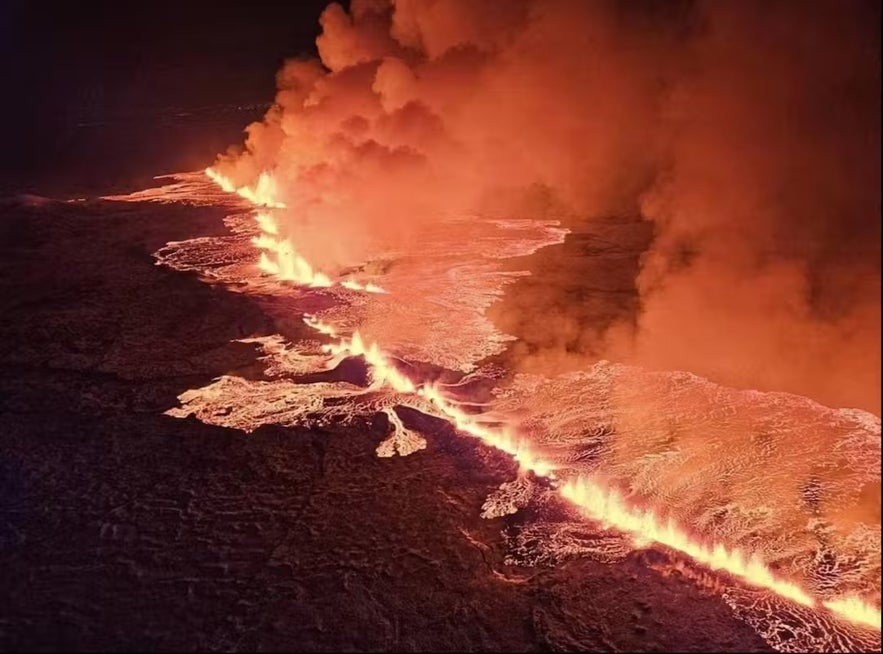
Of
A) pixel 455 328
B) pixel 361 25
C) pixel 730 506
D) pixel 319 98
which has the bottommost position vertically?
pixel 730 506

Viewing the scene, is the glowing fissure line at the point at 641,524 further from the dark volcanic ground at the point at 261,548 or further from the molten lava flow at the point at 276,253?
the molten lava flow at the point at 276,253

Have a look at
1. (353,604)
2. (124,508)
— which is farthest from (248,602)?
(124,508)

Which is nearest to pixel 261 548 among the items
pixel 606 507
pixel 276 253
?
pixel 606 507

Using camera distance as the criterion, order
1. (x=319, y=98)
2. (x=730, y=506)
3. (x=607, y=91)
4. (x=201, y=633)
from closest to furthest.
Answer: (x=201, y=633) → (x=730, y=506) → (x=607, y=91) → (x=319, y=98)

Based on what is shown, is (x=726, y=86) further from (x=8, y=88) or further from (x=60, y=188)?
(x=8, y=88)

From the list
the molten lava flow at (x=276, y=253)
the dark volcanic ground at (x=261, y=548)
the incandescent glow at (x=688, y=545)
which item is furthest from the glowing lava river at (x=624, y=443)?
the molten lava flow at (x=276, y=253)
